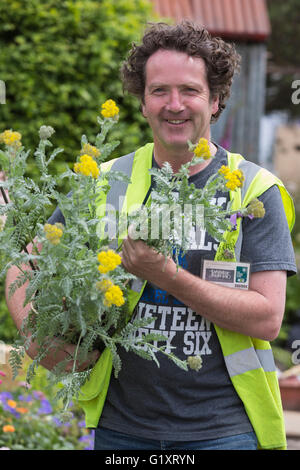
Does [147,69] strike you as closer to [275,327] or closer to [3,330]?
[275,327]

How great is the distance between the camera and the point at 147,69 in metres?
1.98

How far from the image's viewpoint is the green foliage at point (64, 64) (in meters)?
4.42

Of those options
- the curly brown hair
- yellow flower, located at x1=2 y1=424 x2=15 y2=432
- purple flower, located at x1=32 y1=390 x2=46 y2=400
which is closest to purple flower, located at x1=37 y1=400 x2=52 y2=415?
purple flower, located at x1=32 y1=390 x2=46 y2=400

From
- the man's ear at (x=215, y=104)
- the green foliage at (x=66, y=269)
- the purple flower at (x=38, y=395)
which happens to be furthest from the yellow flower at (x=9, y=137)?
the purple flower at (x=38, y=395)

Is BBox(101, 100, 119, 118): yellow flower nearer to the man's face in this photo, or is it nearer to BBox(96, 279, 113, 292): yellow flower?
the man's face

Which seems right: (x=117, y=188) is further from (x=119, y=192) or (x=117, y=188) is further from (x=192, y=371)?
(x=192, y=371)

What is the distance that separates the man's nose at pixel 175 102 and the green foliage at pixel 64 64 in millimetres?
2607

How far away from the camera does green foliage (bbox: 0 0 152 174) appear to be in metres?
4.42

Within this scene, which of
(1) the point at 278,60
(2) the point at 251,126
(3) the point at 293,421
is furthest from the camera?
(1) the point at 278,60

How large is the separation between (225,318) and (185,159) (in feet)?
1.56

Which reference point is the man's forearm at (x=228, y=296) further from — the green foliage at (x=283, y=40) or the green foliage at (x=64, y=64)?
the green foliage at (x=283, y=40)

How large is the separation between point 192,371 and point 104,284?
0.51m

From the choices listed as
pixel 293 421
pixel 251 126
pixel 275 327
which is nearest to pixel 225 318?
pixel 275 327

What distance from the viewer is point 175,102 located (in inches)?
72.4
